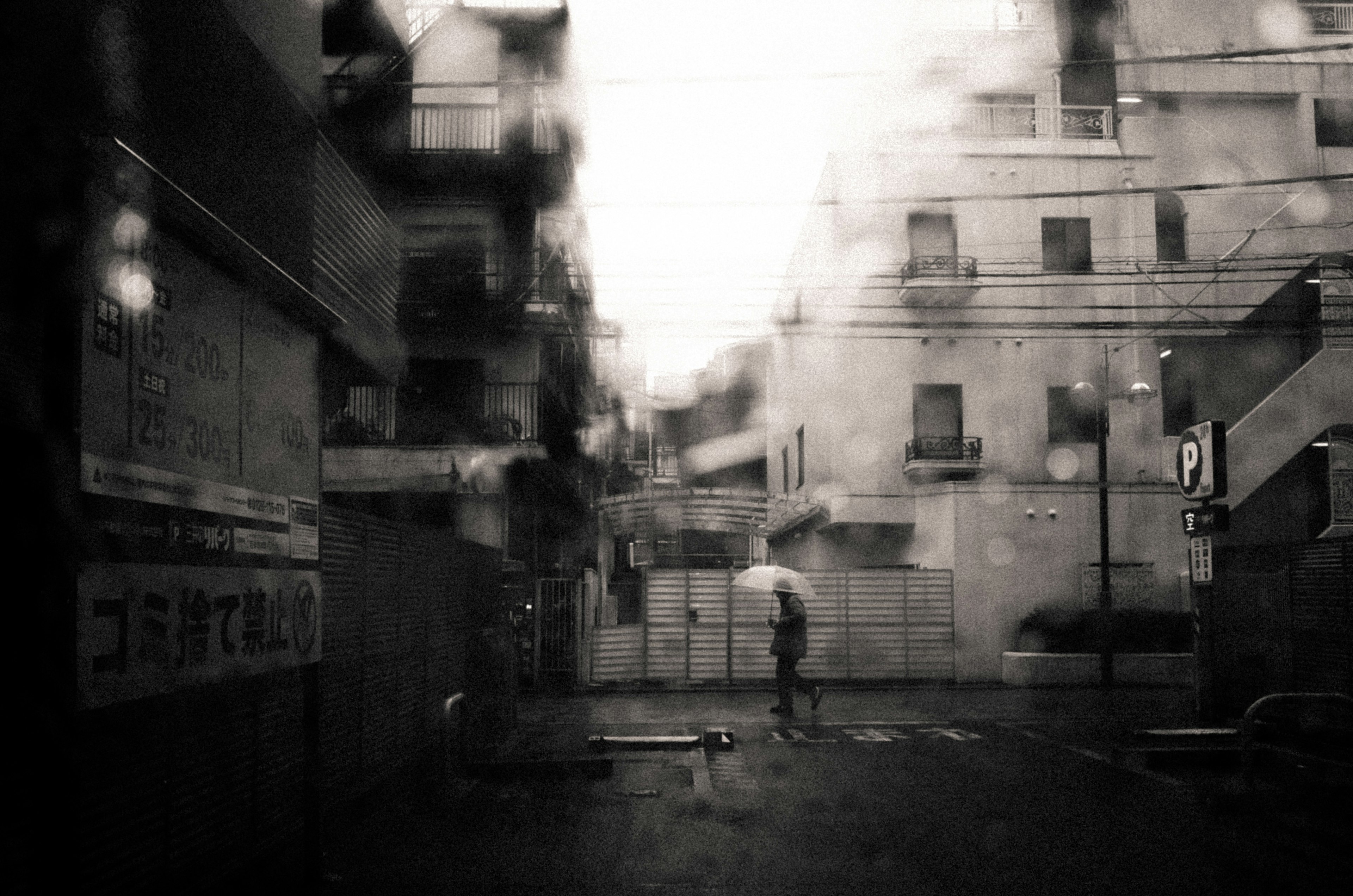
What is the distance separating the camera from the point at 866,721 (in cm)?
1535

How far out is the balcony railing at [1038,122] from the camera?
2478 cm

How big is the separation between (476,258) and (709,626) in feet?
27.2

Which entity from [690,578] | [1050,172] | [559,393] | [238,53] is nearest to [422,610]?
[238,53]

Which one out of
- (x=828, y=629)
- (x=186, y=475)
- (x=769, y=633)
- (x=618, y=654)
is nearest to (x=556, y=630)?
(x=618, y=654)

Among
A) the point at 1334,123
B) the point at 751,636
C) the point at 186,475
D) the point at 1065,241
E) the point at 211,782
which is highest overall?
the point at 1334,123

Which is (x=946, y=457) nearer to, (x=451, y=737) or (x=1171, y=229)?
(x=1171, y=229)

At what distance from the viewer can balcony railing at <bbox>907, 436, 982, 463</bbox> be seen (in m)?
23.3

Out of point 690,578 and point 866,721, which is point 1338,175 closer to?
point 866,721

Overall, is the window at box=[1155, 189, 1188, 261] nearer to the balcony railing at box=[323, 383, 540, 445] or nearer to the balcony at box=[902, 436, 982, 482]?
the balcony at box=[902, 436, 982, 482]

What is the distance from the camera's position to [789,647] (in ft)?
51.6

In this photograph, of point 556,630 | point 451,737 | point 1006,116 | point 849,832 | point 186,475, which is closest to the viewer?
point 186,475

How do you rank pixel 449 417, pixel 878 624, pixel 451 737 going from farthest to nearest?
pixel 449 417
pixel 878 624
pixel 451 737

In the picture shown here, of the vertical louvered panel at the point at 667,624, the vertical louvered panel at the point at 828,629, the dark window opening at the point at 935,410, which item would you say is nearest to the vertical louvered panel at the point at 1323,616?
the vertical louvered panel at the point at 828,629

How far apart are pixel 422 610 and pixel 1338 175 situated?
9831 millimetres
